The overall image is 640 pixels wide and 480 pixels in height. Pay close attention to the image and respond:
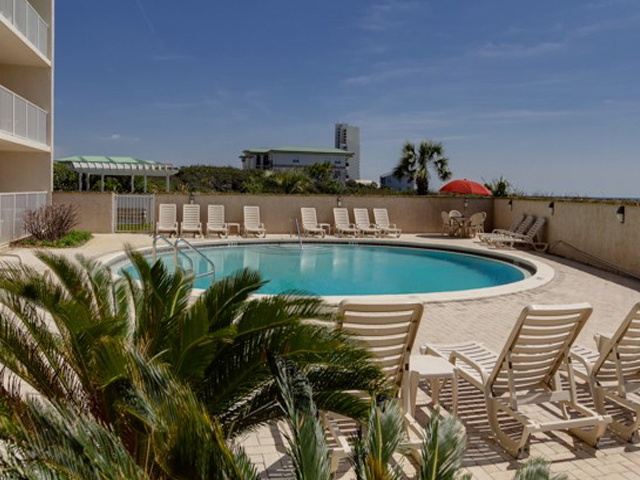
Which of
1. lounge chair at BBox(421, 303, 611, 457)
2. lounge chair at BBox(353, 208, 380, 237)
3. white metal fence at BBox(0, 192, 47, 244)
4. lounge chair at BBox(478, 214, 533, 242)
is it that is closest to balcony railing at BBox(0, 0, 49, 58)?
white metal fence at BBox(0, 192, 47, 244)

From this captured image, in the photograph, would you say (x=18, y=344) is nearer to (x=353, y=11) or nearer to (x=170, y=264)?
(x=170, y=264)

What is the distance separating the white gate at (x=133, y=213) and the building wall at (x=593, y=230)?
1424 cm

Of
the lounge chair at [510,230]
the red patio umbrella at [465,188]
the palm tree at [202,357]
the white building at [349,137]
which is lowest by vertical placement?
the palm tree at [202,357]

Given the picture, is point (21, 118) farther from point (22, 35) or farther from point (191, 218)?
point (191, 218)

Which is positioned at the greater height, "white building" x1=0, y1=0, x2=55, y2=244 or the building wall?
"white building" x1=0, y1=0, x2=55, y2=244

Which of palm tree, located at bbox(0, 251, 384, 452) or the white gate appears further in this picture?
the white gate

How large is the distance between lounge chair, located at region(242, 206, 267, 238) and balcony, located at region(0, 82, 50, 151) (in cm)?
736

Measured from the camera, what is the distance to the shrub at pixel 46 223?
653 inches

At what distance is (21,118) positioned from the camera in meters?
16.6

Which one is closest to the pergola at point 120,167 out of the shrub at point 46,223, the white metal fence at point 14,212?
the white metal fence at point 14,212

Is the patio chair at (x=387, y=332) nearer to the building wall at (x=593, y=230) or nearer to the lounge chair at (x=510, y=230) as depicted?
the building wall at (x=593, y=230)

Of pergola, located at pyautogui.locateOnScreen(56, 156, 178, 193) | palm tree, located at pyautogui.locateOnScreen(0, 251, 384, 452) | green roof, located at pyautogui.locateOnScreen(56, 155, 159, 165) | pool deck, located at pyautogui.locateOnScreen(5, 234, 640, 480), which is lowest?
pool deck, located at pyautogui.locateOnScreen(5, 234, 640, 480)

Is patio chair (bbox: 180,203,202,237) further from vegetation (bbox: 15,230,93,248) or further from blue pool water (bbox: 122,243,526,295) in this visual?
vegetation (bbox: 15,230,93,248)

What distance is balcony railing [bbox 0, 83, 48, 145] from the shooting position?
1513 cm
